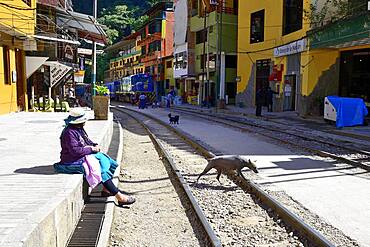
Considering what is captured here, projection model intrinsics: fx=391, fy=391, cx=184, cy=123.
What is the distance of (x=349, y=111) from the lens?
17.1m

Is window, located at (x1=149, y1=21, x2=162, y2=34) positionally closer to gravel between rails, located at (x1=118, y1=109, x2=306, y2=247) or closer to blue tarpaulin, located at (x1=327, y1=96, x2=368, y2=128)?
blue tarpaulin, located at (x1=327, y1=96, x2=368, y2=128)

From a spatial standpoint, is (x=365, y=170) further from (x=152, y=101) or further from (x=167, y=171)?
(x=152, y=101)

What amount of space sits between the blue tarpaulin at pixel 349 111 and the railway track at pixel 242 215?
1025 cm

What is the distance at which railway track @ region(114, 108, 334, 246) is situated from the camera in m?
4.87

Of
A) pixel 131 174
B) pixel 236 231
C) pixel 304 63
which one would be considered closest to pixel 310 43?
pixel 304 63

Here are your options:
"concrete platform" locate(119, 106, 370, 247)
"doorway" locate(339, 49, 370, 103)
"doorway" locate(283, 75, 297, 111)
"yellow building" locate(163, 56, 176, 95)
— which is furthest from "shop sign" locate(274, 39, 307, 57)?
"yellow building" locate(163, 56, 176, 95)

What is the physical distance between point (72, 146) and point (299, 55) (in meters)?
21.0

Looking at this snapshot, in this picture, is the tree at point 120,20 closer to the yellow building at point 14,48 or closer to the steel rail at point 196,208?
the yellow building at point 14,48

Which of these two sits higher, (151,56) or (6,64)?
(151,56)

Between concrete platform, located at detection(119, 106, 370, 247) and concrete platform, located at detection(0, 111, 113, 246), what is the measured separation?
136 inches

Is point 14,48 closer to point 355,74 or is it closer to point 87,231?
point 87,231

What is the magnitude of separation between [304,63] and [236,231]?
19.5 meters

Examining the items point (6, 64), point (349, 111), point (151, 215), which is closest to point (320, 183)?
point (151, 215)

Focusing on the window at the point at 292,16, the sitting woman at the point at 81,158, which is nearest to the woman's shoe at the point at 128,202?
the sitting woman at the point at 81,158
